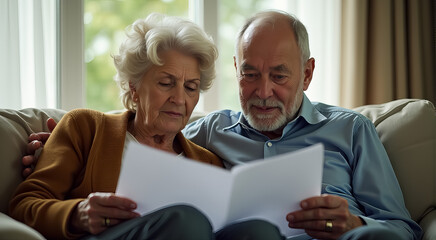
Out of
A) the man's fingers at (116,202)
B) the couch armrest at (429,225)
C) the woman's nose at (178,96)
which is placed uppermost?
the woman's nose at (178,96)

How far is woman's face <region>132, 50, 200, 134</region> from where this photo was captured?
5.62ft

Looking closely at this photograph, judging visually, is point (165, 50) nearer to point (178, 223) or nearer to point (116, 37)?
point (178, 223)

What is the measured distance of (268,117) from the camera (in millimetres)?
1869

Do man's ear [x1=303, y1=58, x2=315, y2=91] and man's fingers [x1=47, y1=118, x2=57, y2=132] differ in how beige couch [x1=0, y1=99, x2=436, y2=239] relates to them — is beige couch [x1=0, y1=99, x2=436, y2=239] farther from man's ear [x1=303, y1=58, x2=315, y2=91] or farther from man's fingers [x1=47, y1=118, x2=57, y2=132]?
man's ear [x1=303, y1=58, x2=315, y2=91]

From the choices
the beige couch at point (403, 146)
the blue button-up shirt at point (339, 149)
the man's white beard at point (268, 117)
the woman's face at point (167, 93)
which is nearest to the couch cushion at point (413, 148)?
the beige couch at point (403, 146)

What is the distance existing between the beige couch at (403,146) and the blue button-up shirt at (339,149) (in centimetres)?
11

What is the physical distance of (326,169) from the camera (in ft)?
5.85

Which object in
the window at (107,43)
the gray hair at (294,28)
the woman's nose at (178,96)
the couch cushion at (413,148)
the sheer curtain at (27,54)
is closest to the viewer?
the woman's nose at (178,96)

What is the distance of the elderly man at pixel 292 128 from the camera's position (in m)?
1.71

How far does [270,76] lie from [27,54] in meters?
1.25

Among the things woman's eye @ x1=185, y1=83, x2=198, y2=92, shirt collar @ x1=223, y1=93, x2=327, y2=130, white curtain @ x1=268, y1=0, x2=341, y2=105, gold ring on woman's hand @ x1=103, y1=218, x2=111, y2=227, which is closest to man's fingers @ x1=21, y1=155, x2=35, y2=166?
gold ring on woman's hand @ x1=103, y1=218, x2=111, y2=227

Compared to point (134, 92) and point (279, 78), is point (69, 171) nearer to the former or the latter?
point (134, 92)

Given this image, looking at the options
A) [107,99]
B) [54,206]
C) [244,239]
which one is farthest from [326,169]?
[107,99]

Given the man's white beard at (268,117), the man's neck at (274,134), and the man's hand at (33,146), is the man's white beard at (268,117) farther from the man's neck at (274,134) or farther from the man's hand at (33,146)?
the man's hand at (33,146)
